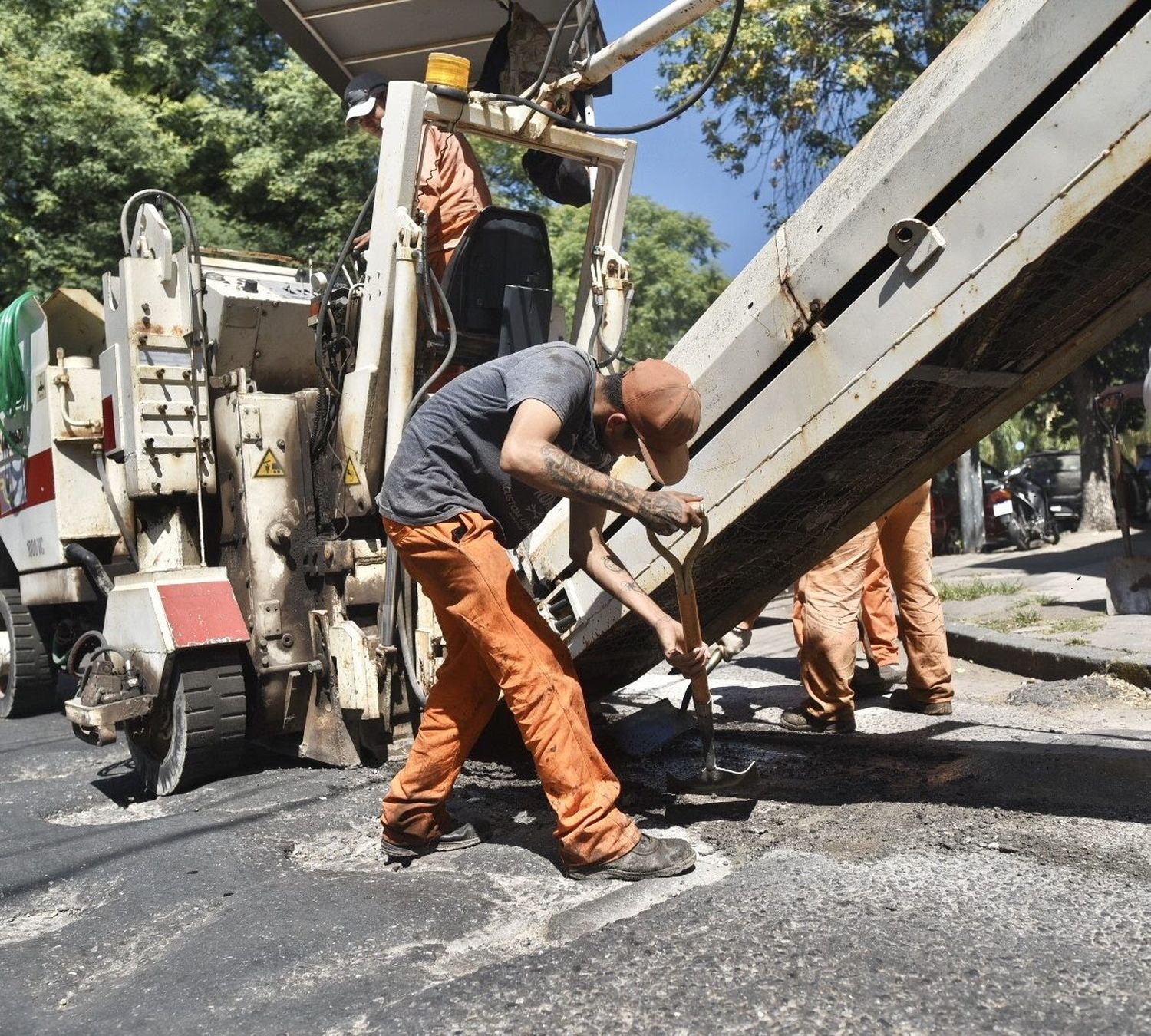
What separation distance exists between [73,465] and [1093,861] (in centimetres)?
459

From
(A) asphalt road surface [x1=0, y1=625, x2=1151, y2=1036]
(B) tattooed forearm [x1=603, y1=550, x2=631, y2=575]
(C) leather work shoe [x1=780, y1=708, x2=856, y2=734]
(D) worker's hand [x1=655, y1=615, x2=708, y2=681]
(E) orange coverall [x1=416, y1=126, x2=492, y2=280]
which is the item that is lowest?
(A) asphalt road surface [x1=0, y1=625, x2=1151, y2=1036]

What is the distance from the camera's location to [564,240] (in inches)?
808

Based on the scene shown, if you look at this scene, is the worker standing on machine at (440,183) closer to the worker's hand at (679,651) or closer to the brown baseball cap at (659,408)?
the brown baseball cap at (659,408)

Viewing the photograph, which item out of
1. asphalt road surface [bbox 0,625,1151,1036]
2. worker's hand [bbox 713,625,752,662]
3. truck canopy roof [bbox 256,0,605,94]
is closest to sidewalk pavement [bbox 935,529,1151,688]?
asphalt road surface [bbox 0,625,1151,1036]

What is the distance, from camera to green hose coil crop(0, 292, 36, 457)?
581 cm

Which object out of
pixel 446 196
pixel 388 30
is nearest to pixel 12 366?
pixel 388 30

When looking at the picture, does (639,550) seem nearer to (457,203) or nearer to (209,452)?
(457,203)

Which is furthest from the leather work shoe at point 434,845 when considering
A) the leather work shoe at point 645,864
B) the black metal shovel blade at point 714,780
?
the black metal shovel blade at point 714,780

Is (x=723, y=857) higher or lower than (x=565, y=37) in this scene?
lower

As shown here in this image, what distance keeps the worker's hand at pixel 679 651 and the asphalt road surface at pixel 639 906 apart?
1.66ft

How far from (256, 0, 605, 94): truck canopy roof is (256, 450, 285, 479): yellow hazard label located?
1978 mm

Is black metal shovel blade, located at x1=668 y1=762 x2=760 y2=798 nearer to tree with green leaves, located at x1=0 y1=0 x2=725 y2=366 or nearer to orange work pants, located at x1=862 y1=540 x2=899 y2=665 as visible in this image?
orange work pants, located at x1=862 y1=540 x2=899 y2=665

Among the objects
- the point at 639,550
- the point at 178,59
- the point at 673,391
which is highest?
the point at 178,59

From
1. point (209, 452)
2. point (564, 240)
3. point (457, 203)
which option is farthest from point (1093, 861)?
point (564, 240)
